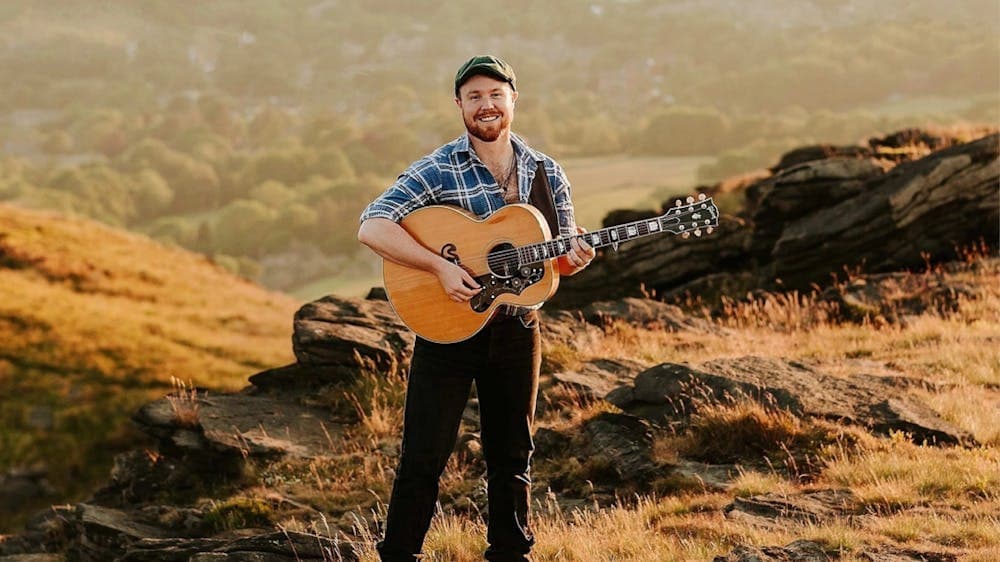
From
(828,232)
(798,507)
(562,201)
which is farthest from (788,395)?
(828,232)

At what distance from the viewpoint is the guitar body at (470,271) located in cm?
513

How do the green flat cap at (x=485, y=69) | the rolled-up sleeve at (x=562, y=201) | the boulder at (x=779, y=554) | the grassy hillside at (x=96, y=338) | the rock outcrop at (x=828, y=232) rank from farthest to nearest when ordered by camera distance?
the grassy hillside at (x=96, y=338) < the rock outcrop at (x=828, y=232) < the boulder at (x=779, y=554) < the rolled-up sleeve at (x=562, y=201) < the green flat cap at (x=485, y=69)

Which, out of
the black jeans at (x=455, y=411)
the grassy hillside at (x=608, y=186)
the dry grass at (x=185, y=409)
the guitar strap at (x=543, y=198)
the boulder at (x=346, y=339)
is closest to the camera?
the black jeans at (x=455, y=411)

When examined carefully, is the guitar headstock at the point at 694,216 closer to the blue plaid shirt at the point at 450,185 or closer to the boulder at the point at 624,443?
the blue plaid shirt at the point at 450,185

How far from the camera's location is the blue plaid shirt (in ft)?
17.1

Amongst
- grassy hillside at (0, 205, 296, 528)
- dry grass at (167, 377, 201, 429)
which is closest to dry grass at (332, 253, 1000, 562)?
dry grass at (167, 377, 201, 429)

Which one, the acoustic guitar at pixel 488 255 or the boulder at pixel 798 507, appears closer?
the acoustic guitar at pixel 488 255

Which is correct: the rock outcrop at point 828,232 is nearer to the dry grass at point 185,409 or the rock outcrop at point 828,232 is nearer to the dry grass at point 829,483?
the dry grass at point 829,483

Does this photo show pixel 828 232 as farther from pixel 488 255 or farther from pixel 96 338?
pixel 96 338

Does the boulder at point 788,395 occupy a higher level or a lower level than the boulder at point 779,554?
higher

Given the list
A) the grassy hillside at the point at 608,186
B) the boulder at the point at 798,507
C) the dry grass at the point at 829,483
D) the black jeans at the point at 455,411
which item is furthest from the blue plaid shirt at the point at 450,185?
the grassy hillside at the point at 608,186

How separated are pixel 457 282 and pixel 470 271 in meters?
0.17

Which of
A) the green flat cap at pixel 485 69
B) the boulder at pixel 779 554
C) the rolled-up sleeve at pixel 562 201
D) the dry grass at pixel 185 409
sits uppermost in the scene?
the green flat cap at pixel 485 69

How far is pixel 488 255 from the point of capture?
5.18 metres
